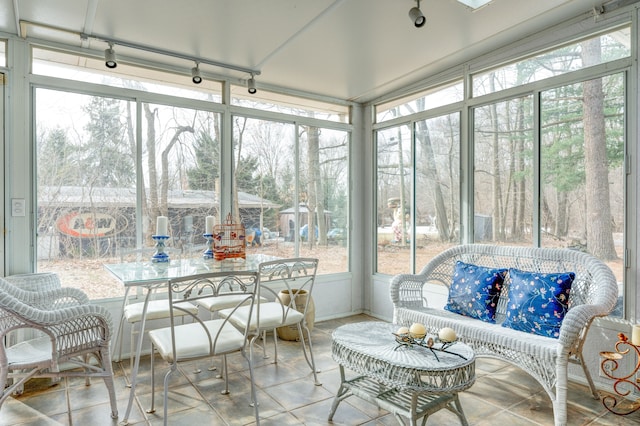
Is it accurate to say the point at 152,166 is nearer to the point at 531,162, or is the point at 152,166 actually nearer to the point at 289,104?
the point at 289,104

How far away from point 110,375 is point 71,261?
1337mm

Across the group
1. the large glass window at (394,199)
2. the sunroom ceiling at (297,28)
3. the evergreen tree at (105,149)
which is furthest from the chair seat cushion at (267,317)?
the sunroom ceiling at (297,28)

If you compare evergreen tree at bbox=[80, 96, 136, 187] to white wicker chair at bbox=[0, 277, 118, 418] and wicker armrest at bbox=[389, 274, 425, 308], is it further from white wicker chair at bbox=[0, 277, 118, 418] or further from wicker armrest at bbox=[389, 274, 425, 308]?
wicker armrest at bbox=[389, 274, 425, 308]

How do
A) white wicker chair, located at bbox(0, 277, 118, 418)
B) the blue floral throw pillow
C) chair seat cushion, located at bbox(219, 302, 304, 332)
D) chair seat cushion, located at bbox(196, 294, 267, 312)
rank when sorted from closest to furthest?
1. white wicker chair, located at bbox(0, 277, 118, 418)
2. the blue floral throw pillow
3. chair seat cushion, located at bbox(219, 302, 304, 332)
4. chair seat cushion, located at bbox(196, 294, 267, 312)

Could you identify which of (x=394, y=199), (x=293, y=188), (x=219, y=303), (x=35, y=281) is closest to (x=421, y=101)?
(x=394, y=199)

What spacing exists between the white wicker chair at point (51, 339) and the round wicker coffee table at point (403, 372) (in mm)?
1456

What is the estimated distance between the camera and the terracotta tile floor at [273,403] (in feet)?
7.80

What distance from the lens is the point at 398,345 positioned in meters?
2.25

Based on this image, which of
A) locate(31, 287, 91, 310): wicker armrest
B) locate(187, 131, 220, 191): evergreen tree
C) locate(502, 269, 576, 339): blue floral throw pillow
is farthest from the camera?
locate(187, 131, 220, 191): evergreen tree

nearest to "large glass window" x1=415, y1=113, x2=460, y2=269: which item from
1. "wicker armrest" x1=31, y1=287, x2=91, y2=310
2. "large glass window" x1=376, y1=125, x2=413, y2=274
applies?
"large glass window" x1=376, y1=125, x2=413, y2=274

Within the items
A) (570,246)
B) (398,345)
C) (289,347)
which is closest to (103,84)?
(289,347)

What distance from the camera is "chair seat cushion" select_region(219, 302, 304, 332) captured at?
280 centimetres

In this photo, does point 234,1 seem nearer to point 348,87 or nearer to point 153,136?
point 153,136

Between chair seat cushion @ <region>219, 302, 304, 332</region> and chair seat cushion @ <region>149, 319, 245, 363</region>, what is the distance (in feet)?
0.91
